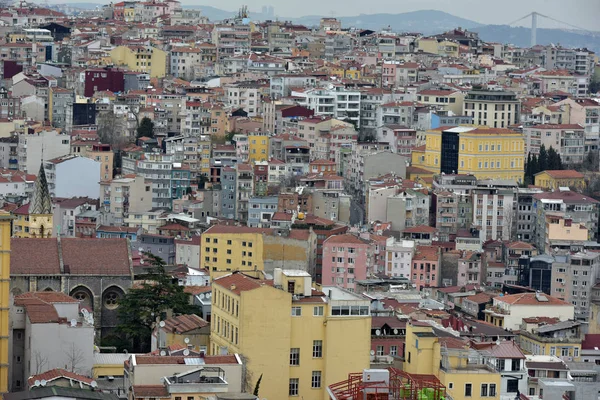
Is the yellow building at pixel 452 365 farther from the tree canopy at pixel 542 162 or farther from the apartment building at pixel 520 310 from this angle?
the tree canopy at pixel 542 162

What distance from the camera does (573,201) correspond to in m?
47.8

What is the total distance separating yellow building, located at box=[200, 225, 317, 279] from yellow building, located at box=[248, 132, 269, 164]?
12.6 m

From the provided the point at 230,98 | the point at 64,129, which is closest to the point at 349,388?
the point at 64,129

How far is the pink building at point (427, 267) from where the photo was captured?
136ft

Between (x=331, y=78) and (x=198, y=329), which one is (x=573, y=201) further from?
(x=198, y=329)

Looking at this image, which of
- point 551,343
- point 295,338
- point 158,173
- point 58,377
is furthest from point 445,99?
point 58,377

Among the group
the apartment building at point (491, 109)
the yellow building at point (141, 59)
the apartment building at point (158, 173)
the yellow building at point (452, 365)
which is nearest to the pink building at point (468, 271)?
the apartment building at point (158, 173)

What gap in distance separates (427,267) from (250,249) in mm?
4667

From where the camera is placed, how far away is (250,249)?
1547 inches

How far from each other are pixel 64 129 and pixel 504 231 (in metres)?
15.3

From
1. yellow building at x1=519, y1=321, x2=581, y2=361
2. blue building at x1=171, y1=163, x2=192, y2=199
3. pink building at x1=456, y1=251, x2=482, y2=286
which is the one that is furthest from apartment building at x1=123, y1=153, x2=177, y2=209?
yellow building at x1=519, y1=321, x2=581, y2=361

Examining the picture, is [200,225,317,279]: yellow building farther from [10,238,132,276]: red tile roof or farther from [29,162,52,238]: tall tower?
[10,238,132,276]: red tile roof

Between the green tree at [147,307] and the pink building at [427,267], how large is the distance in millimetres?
12600

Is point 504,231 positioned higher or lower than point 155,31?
lower
